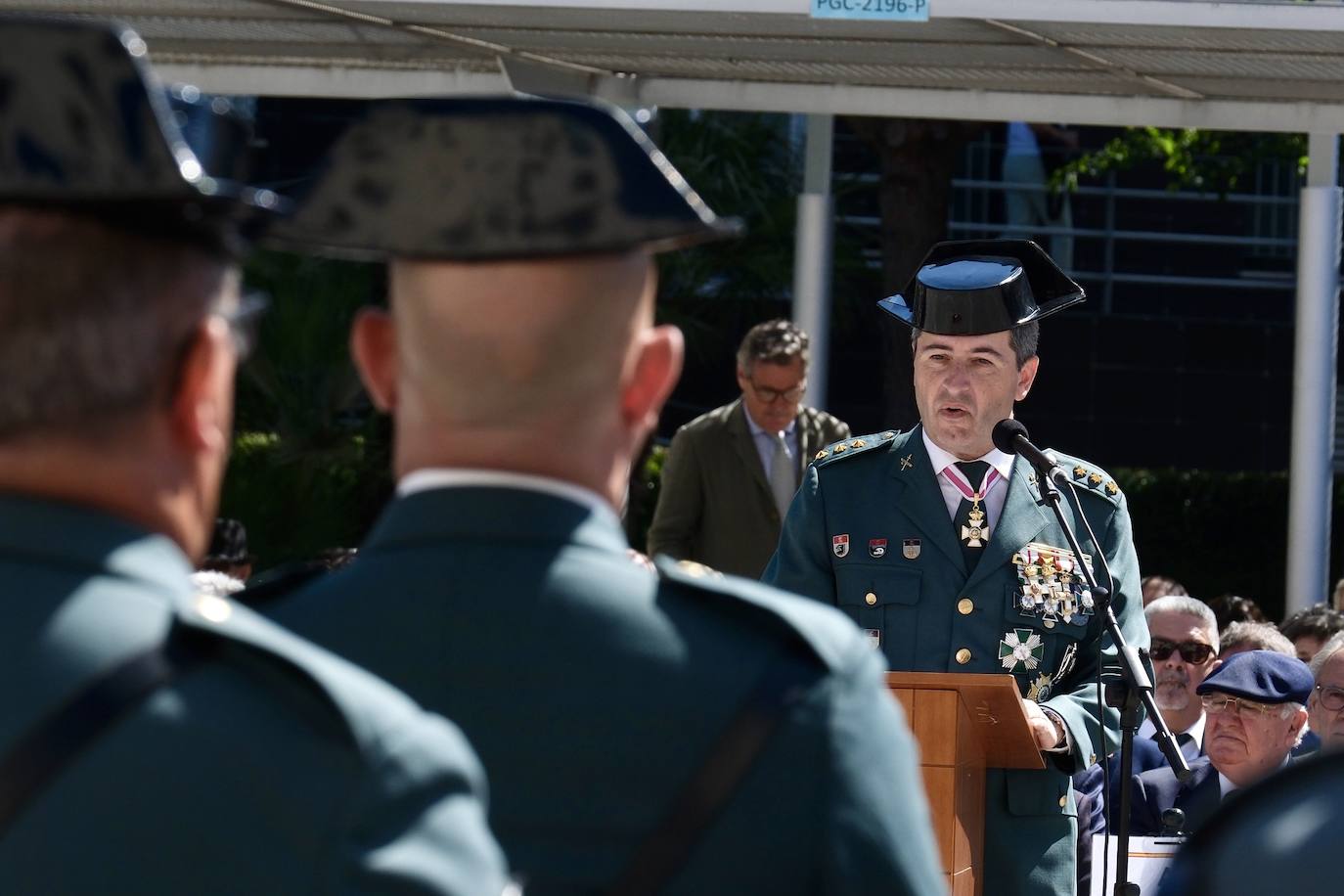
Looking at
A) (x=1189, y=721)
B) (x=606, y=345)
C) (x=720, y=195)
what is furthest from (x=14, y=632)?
(x=720, y=195)

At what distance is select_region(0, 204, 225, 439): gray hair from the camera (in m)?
1.71

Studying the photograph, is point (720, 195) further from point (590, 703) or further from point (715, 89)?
point (590, 703)

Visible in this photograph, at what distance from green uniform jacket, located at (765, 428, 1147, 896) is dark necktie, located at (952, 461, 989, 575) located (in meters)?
0.03

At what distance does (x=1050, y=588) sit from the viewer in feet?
16.3

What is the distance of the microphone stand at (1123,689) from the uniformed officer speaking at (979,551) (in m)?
0.05

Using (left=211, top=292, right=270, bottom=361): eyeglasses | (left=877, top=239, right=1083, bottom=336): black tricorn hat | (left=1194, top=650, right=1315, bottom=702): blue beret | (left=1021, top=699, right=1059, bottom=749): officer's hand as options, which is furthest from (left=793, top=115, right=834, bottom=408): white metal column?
(left=211, top=292, right=270, bottom=361): eyeglasses

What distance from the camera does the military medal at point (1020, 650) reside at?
4953 mm

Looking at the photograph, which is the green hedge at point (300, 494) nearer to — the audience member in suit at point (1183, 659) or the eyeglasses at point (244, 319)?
the audience member in suit at point (1183, 659)

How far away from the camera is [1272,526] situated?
1688 cm

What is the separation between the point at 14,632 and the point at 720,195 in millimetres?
14899

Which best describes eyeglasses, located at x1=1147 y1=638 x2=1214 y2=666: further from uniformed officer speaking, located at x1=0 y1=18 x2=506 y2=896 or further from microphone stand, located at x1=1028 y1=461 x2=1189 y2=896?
uniformed officer speaking, located at x1=0 y1=18 x2=506 y2=896

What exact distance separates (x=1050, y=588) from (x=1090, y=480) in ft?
0.99

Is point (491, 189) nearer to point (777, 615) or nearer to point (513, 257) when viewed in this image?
point (513, 257)

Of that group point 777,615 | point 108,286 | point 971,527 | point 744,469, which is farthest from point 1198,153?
point 108,286
